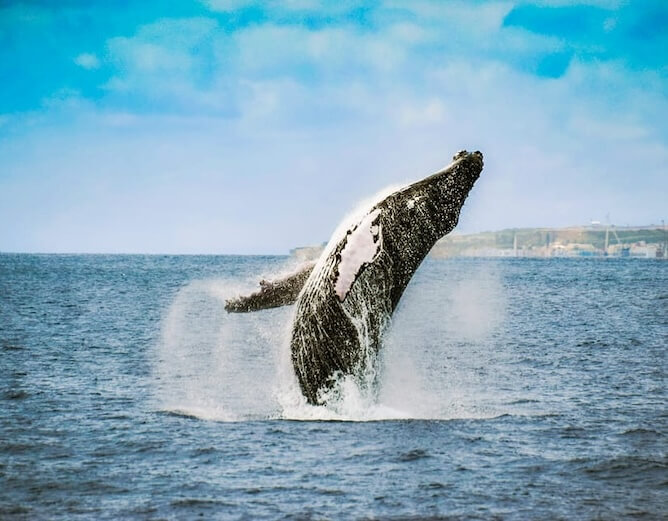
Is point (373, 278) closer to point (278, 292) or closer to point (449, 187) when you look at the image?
point (449, 187)

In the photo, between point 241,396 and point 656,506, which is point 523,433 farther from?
point 241,396

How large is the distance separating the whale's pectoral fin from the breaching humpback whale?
1.83 feet

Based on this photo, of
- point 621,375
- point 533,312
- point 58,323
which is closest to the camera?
point 621,375

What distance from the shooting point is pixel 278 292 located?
35.3 feet

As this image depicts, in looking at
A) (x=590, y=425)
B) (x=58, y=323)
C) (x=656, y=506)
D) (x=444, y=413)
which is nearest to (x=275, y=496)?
(x=656, y=506)

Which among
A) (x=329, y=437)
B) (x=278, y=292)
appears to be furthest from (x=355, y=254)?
(x=329, y=437)

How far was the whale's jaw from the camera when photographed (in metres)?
9.65

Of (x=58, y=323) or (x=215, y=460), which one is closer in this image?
(x=215, y=460)

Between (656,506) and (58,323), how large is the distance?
2258cm

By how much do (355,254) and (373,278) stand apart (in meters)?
0.53

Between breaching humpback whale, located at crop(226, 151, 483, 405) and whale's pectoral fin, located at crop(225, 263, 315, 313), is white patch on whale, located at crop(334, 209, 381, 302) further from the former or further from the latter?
whale's pectoral fin, located at crop(225, 263, 315, 313)

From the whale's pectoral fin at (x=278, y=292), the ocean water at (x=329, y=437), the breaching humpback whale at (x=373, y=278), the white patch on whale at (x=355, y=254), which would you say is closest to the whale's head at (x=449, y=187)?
the breaching humpback whale at (x=373, y=278)

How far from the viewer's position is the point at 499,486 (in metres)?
7.71

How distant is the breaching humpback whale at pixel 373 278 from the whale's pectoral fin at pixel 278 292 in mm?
557
